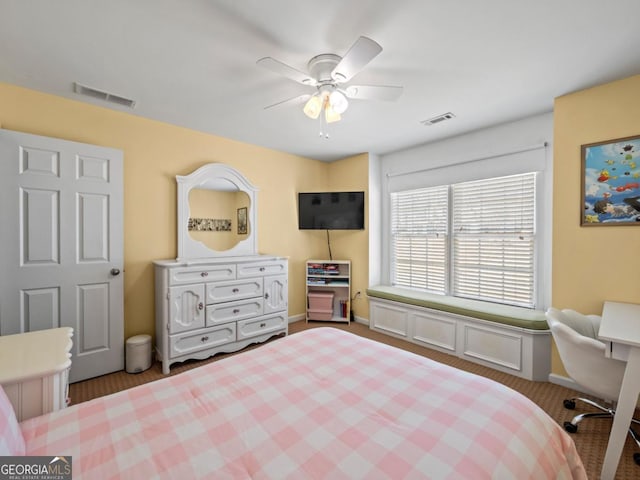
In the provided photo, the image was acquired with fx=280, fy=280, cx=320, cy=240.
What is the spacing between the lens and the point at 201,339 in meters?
2.88

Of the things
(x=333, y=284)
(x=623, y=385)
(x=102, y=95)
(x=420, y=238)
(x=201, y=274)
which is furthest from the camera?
(x=333, y=284)

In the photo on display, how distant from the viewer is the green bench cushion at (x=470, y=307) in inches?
101

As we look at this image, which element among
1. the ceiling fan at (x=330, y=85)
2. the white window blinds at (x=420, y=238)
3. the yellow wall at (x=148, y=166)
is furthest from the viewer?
the white window blinds at (x=420, y=238)

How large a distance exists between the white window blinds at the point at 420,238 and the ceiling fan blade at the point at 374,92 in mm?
1941

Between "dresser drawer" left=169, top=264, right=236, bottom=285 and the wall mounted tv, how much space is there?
1.47 m

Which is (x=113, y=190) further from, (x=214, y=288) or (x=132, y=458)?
(x=132, y=458)

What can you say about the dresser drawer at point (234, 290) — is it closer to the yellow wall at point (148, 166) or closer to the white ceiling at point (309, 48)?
the yellow wall at point (148, 166)

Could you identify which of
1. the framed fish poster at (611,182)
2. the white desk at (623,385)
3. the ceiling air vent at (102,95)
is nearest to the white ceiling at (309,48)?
the ceiling air vent at (102,95)

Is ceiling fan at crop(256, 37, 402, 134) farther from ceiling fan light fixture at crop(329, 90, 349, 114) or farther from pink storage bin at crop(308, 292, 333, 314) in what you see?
pink storage bin at crop(308, 292, 333, 314)

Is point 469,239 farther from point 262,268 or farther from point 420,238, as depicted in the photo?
point 262,268

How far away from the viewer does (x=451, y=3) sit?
1.45m

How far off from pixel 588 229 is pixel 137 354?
413 cm

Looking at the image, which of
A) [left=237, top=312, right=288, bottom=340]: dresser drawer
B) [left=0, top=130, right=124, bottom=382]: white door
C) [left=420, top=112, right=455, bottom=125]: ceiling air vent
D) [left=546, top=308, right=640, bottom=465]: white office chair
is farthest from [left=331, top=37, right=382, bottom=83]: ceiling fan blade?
[left=237, top=312, right=288, bottom=340]: dresser drawer

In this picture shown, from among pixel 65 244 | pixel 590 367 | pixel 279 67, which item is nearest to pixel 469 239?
pixel 590 367
